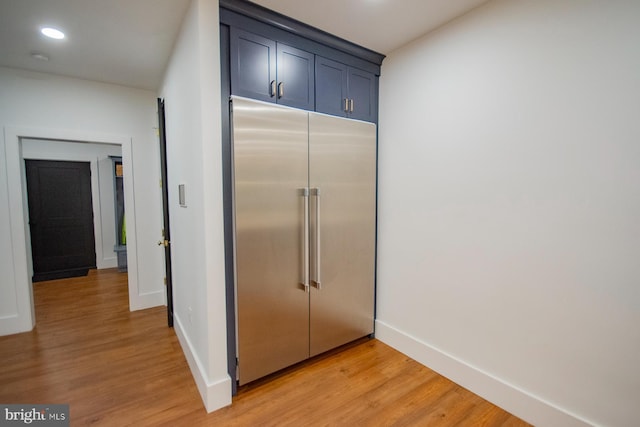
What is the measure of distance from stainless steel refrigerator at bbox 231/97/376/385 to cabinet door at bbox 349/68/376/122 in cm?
12

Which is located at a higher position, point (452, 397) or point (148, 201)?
point (148, 201)

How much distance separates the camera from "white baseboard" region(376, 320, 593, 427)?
64.1 inches

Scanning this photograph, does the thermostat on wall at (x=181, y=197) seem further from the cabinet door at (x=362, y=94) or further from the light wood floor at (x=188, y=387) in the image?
the cabinet door at (x=362, y=94)

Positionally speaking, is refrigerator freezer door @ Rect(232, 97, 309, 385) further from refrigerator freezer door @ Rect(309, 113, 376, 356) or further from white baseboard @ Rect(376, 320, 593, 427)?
white baseboard @ Rect(376, 320, 593, 427)

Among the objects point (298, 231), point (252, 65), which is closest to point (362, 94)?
point (252, 65)

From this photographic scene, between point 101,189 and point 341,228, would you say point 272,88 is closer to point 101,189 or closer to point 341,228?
point 341,228

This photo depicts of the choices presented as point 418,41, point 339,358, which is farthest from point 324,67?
point 339,358

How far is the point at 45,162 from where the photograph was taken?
4.75 meters

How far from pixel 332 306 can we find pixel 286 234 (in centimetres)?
79

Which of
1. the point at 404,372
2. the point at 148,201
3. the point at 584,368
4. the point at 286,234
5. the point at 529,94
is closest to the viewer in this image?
the point at 584,368

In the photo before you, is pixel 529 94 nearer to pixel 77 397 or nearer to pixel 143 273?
pixel 77 397

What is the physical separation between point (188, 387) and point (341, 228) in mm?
1650

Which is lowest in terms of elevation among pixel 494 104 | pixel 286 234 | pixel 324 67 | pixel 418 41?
pixel 286 234

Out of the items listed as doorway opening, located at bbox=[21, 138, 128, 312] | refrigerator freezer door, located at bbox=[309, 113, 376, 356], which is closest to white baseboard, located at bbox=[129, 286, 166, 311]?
doorway opening, located at bbox=[21, 138, 128, 312]
